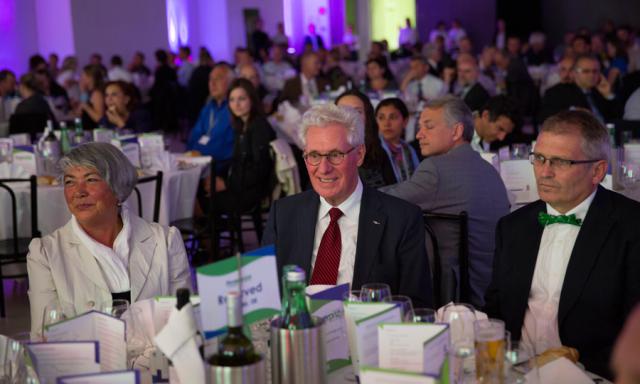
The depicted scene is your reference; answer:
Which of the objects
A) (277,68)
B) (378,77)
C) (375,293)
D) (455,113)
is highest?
(277,68)

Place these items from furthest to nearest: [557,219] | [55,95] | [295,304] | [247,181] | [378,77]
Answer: [55,95], [378,77], [247,181], [557,219], [295,304]

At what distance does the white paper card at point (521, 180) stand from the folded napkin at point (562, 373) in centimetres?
241

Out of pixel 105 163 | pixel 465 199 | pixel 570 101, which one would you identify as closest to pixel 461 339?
pixel 105 163

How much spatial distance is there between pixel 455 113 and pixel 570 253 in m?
1.95

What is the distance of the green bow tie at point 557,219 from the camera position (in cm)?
281

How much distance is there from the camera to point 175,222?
6.14 meters

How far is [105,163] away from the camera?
3.19 meters

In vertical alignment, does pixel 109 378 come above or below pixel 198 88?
below

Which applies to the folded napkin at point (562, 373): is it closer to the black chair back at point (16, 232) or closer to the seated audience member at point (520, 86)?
the black chair back at point (16, 232)

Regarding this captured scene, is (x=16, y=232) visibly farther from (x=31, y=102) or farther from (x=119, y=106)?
(x=31, y=102)

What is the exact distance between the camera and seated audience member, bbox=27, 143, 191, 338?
9.81 ft

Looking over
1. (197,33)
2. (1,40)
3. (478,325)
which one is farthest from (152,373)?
(197,33)

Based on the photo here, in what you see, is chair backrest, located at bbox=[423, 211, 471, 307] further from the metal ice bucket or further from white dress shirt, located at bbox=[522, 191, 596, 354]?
the metal ice bucket

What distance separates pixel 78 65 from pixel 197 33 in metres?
4.70
